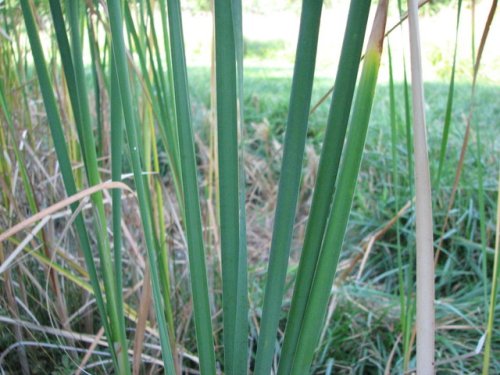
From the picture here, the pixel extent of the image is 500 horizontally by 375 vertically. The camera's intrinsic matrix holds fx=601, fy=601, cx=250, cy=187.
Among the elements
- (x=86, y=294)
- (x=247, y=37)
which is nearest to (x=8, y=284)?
(x=86, y=294)

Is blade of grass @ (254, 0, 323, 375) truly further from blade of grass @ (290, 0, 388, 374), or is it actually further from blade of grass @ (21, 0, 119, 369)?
blade of grass @ (21, 0, 119, 369)

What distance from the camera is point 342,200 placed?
0.32m

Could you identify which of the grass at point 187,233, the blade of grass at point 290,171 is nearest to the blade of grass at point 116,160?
the grass at point 187,233

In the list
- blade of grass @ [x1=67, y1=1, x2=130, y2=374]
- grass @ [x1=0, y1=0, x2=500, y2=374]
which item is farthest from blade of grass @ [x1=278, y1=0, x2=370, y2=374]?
blade of grass @ [x1=67, y1=1, x2=130, y2=374]

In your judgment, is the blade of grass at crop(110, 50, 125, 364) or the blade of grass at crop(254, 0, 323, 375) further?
the blade of grass at crop(110, 50, 125, 364)

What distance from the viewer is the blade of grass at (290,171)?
306 millimetres

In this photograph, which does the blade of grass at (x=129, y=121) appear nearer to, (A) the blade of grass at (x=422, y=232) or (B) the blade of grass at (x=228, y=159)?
(B) the blade of grass at (x=228, y=159)

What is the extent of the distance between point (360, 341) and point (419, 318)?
611 mm

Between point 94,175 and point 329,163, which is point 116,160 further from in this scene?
point 329,163

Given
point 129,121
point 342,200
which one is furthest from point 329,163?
point 129,121

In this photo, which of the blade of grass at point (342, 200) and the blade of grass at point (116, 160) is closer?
the blade of grass at point (342, 200)

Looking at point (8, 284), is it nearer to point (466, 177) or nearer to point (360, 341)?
point (360, 341)

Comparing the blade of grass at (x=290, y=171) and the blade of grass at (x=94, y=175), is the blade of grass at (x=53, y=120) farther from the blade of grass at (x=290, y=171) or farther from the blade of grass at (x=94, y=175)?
the blade of grass at (x=290, y=171)

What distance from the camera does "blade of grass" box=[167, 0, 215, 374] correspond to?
34 centimetres
